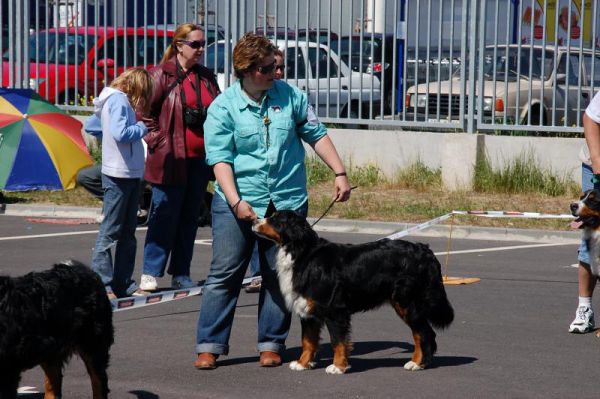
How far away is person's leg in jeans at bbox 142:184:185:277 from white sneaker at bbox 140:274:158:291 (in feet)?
0.11

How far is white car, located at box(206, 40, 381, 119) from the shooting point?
16219 millimetres

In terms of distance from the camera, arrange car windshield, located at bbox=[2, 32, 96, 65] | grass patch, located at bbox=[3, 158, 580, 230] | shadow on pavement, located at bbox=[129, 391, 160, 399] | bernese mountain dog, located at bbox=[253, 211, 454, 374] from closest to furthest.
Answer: shadow on pavement, located at bbox=[129, 391, 160, 399] → bernese mountain dog, located at bbox=[253, 211, 454, 374] → grass patch, located at bbox=[3, 158, 580, 230] → car windshield, located at bbox=[2, 32, 96, 65]

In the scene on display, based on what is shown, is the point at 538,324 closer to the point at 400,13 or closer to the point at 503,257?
the point at 503,257

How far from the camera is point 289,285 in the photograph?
6.46m

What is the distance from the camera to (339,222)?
1341 cm

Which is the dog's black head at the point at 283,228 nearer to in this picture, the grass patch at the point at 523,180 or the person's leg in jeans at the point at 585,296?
the person's leg in jeans at the point at 585,296

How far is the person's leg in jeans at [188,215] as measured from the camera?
9.11 meters

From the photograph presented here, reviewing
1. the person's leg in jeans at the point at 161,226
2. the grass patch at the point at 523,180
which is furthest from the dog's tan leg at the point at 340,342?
the grass patch at the point at 523,180

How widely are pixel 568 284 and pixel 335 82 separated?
23.9ft

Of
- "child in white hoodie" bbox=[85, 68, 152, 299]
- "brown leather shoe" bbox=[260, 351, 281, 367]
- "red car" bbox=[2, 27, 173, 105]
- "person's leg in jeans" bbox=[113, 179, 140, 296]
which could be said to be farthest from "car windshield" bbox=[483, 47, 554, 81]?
"brown leather shoe" bbox=[260, 351, 281, 367]

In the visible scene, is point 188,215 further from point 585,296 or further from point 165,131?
point 585,296

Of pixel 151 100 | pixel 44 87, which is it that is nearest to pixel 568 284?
pixel 151 100

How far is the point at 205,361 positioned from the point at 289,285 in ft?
2.34

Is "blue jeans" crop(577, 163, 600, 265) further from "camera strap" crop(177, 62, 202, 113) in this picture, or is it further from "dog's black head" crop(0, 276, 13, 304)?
"dog's black head" crop(0, 276, 13, 304)
